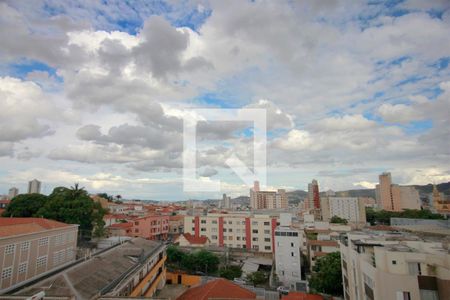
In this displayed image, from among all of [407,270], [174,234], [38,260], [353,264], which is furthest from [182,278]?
[174,234]

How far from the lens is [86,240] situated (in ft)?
79.1

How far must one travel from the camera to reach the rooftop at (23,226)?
13762mm

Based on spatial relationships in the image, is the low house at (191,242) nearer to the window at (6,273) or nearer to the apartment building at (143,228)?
the apartment building at (143,228)

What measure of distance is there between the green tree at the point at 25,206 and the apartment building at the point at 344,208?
5505 centimetres

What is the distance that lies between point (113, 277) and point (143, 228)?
23533mm

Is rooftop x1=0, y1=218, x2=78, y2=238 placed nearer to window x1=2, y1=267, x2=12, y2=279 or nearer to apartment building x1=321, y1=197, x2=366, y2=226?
window x1=2, y1=267, x2=12, y2=279

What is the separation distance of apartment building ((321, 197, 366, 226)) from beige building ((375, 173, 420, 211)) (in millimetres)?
15030

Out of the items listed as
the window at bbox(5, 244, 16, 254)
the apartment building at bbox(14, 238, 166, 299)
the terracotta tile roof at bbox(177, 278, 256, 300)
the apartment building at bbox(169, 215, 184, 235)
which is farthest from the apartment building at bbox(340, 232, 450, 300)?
the apartment building at bbox(169, 215, 184, 235)

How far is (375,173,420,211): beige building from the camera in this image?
2906 inches

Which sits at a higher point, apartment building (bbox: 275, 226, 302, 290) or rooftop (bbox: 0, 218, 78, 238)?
rooftop (bbox: 0, 218, 78, 238)

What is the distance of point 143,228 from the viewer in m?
35.4

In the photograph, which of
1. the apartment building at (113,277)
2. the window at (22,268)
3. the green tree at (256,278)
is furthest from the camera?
the green tree at (256,278)

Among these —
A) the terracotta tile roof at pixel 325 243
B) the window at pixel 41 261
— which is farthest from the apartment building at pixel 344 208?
the window at pixel 41 261

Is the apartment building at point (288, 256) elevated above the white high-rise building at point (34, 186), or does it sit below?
below
